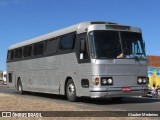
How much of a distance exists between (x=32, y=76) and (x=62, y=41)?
5380mm

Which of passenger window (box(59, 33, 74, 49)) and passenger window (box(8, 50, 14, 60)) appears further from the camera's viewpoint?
passenger window (box(8, 50, 14, 60))

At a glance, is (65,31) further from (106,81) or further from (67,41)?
(106,81)

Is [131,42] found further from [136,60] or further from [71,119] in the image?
[71,119]

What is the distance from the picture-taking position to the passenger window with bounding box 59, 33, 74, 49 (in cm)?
1964

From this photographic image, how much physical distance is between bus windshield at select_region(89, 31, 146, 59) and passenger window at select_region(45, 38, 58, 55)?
417cm

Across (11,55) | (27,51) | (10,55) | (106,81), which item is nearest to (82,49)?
(106,81)

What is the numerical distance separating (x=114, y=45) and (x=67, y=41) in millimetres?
3105

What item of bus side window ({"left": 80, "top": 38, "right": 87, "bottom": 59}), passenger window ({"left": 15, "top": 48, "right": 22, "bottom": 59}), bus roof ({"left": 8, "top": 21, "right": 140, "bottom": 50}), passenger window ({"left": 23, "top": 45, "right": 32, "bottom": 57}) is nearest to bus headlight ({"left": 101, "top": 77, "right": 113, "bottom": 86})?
bus side window ({"left": 80, "top": 38, "right": 87, "bottom": 59})

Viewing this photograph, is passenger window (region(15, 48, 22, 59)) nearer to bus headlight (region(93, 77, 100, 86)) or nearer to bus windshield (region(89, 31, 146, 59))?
bus windshield (region(89, 31, 146, 59))

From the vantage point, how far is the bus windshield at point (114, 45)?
694 inches

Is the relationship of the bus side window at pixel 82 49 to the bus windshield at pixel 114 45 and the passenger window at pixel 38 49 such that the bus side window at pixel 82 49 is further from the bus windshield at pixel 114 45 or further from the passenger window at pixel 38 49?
the passenger window at pixel 38 49

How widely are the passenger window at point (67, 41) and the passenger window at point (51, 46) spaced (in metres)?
0.74

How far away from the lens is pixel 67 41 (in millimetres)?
20219

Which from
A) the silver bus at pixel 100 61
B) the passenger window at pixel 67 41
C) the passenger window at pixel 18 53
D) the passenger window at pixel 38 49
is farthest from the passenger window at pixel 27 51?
the passenger window at pixel 67 41
